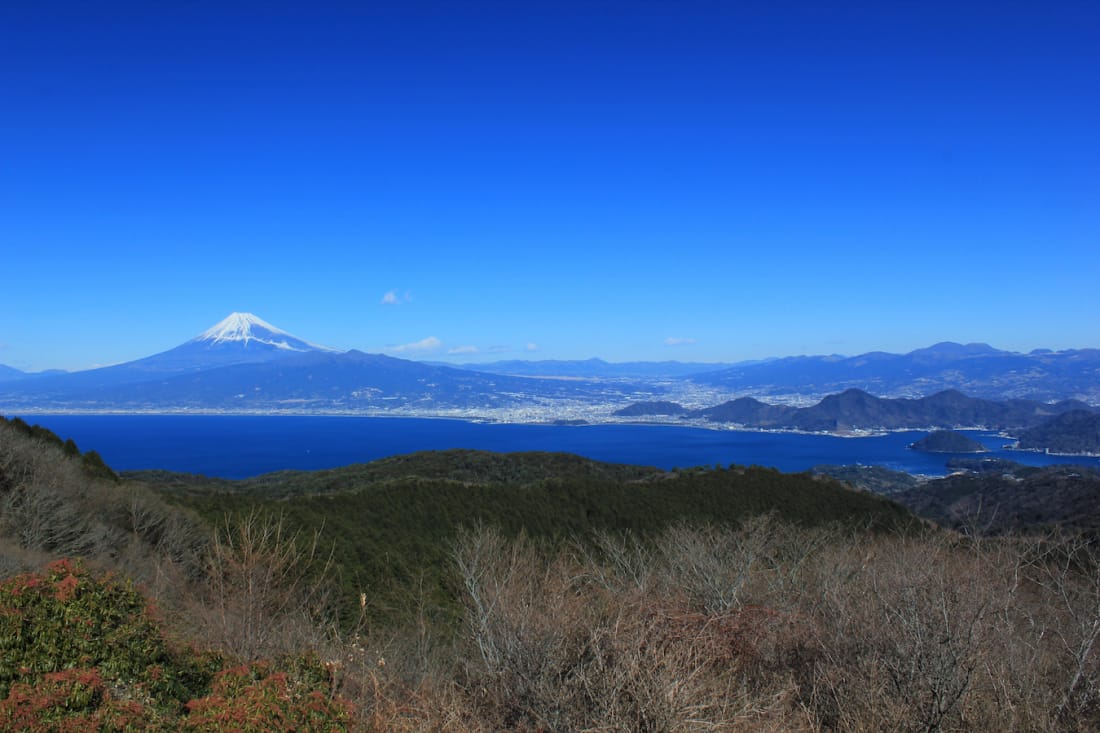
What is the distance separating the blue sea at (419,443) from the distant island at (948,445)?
8.69 ft

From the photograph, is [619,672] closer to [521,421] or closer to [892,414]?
[521,421]

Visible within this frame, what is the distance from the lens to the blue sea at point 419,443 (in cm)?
9094

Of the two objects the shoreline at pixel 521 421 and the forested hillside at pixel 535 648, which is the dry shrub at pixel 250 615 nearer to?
the forested hillside at pixel 535 648

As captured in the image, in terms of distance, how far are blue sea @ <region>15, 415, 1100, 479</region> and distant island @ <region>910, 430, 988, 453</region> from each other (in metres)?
2.65

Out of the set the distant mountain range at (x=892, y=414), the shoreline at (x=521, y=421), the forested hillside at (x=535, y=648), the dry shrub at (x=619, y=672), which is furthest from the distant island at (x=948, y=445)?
the dry shrub at (x=619, y=672)

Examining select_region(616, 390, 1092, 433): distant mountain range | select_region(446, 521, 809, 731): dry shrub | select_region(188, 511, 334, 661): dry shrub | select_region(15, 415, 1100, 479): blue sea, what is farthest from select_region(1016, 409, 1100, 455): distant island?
select_region(188, 511, 334, 661): dry shrub

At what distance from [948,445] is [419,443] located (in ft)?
282

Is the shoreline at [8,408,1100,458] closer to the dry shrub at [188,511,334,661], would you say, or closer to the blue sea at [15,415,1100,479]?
the blue sea at [15,415,1100,479]

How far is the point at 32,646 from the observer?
21.6 feet

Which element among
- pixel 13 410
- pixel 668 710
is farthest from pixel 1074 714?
pixel 13 410

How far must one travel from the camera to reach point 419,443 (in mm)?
113688

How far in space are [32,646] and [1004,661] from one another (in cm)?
1097

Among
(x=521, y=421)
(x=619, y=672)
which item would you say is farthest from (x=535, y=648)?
(x=521, y=421)

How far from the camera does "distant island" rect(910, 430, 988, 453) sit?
105 m
